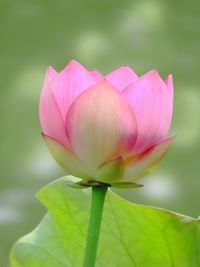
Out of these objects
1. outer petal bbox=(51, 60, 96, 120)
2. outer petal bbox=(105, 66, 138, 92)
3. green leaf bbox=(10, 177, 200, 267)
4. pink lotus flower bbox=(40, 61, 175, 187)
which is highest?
outer petal bbox=(105, 66, 138, 92)

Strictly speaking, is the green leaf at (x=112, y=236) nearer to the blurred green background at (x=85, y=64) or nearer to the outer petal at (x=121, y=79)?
the outer petal at (x=121, y=79)

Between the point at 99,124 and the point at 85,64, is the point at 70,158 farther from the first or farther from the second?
the point at 85,64

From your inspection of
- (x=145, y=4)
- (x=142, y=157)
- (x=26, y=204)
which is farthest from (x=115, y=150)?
(x=145, y=4)

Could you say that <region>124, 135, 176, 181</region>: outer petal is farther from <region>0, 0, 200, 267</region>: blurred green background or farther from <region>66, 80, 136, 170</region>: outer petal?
<region>0, 0, 200, 267</region>: blurred green background

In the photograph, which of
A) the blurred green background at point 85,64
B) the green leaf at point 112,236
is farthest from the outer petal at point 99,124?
the blurred green background at point 85,64

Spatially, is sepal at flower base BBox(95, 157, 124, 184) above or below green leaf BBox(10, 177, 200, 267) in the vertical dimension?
above

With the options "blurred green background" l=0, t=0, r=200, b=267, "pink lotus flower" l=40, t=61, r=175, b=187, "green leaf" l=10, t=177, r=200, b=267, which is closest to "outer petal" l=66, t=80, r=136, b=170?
"pink lotus flower" l=40, t=61, r=175, b=187

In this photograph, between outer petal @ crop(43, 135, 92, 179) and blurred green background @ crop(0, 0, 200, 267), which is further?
blurred green background @ crop(0, 0, 200, 267)
